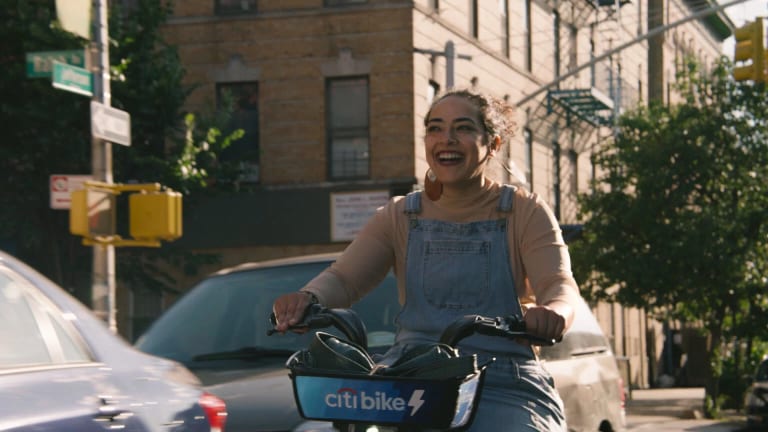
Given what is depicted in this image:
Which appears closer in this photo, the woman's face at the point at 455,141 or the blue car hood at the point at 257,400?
the woman's face at the point at 455,141

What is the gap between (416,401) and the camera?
324 centimetres

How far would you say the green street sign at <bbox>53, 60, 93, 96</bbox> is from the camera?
480 inches

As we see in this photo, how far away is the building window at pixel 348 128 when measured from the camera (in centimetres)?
2527

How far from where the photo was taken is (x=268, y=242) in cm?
2584

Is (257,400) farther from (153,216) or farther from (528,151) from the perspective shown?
(528,151)

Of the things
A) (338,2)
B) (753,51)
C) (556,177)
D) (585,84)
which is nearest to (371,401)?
(753,51)

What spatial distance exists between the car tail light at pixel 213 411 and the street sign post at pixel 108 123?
7773 millimetres

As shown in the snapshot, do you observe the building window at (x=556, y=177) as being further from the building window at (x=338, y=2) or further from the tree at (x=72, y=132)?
the tree at (x=72, y=132)

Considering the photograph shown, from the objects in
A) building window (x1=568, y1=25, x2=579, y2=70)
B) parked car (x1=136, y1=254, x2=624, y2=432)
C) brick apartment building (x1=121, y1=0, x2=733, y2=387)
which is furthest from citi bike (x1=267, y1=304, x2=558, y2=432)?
building window (x1=568, y1=25, x2=579, y2=70)

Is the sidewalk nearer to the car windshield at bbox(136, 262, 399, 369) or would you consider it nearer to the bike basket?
the car windshield at bbox(136, 262, 399, 369)

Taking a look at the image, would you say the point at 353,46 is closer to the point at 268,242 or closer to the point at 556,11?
the point at 268,242

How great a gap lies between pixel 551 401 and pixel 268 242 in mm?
22064

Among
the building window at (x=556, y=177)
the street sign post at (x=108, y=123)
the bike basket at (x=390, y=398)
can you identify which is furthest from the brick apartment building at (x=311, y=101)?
the bike basket at (x=390, y=398)

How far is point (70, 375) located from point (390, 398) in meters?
1.43
